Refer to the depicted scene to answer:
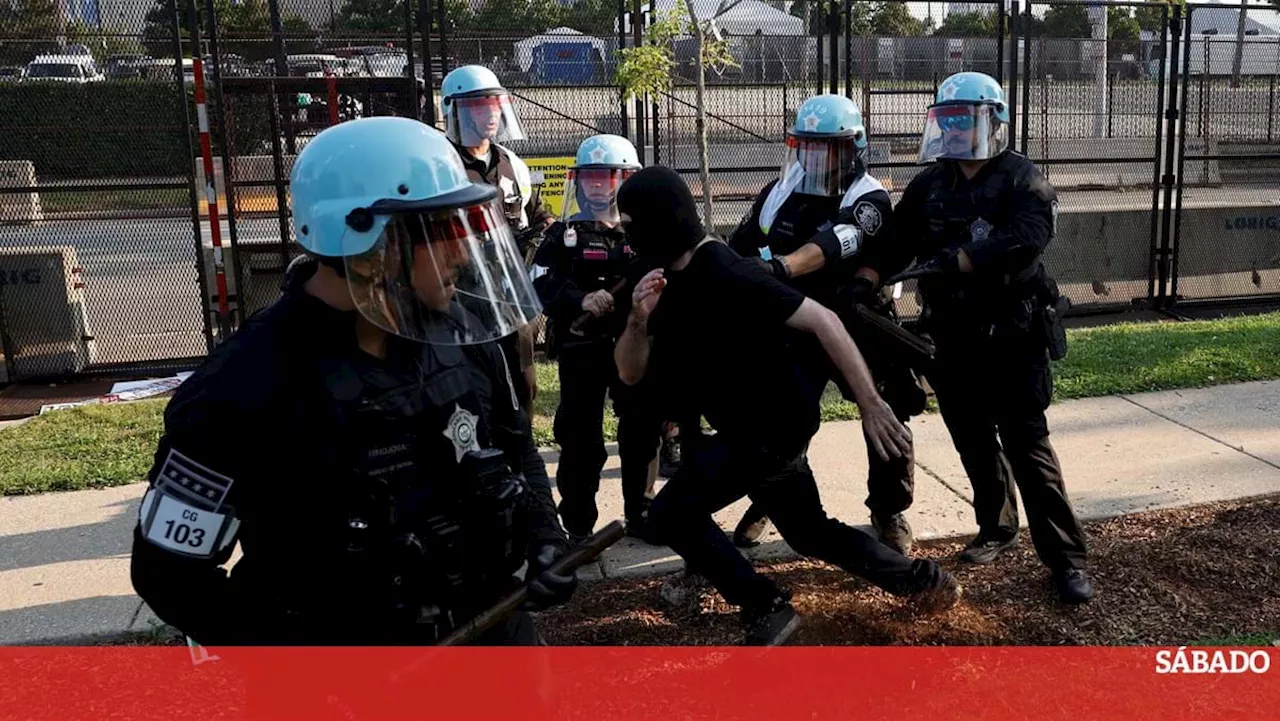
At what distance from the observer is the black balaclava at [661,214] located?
3389 mm

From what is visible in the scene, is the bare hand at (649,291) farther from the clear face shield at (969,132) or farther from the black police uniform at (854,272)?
the clear face shield at (969,132)

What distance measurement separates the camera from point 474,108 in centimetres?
507

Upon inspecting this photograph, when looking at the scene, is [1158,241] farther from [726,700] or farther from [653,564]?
[726,700]

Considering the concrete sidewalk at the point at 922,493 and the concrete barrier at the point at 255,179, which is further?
the concrete barrier at the point at 255,179

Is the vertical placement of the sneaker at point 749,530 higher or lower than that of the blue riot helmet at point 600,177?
lower

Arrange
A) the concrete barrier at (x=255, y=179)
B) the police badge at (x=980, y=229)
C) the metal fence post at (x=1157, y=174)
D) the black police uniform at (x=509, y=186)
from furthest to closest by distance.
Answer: the metal fence post at (x=1157, y=174) → the concrete barrier at (x=255, y=179) → the black police uniform at (x=509, y=186) → the police badge at (x=980, y=229)

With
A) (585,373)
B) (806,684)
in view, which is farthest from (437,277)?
(585,373)

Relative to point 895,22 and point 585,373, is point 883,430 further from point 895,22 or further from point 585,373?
point 895,22

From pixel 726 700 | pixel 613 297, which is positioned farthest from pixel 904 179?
pixel 726 700

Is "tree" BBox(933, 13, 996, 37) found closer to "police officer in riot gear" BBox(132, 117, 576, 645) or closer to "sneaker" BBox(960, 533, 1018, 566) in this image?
"sneaker" BBox(960, 533, 1018, 566)

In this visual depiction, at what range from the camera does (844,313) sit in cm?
421

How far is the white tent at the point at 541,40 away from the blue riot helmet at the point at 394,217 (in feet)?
21.6

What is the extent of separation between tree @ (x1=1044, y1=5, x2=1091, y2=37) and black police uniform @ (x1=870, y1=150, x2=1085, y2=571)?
8.79 meters

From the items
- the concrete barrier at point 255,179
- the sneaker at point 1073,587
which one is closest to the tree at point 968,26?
the concrete barrier at point 255,179
